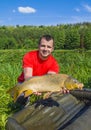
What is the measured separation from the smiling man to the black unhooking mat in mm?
324

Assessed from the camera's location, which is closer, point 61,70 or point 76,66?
point 61,70

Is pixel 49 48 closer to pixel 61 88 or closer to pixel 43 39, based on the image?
pixel 43 39

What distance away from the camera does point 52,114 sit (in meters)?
4.04

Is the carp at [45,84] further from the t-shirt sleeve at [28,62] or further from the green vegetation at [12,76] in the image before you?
the green vegetation at [12,76]

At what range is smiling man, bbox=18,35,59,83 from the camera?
3697mm

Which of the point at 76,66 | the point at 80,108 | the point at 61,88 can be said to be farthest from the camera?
the point at 76,66

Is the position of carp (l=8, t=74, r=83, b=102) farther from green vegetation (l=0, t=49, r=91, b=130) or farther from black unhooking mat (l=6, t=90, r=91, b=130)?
green vegetation (l=0, t=49, r=91, b=130)

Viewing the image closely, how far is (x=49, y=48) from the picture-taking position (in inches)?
145

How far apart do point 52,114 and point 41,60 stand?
694mm

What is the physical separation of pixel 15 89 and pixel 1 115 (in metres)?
1.05

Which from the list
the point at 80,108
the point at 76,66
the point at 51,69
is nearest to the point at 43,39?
the point at 51,69

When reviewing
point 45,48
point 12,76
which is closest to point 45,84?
point 45,48

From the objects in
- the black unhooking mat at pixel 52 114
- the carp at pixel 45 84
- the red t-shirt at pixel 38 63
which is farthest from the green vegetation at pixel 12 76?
the carp at pixel 45 84

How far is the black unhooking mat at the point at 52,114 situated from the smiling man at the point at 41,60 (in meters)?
0.32
